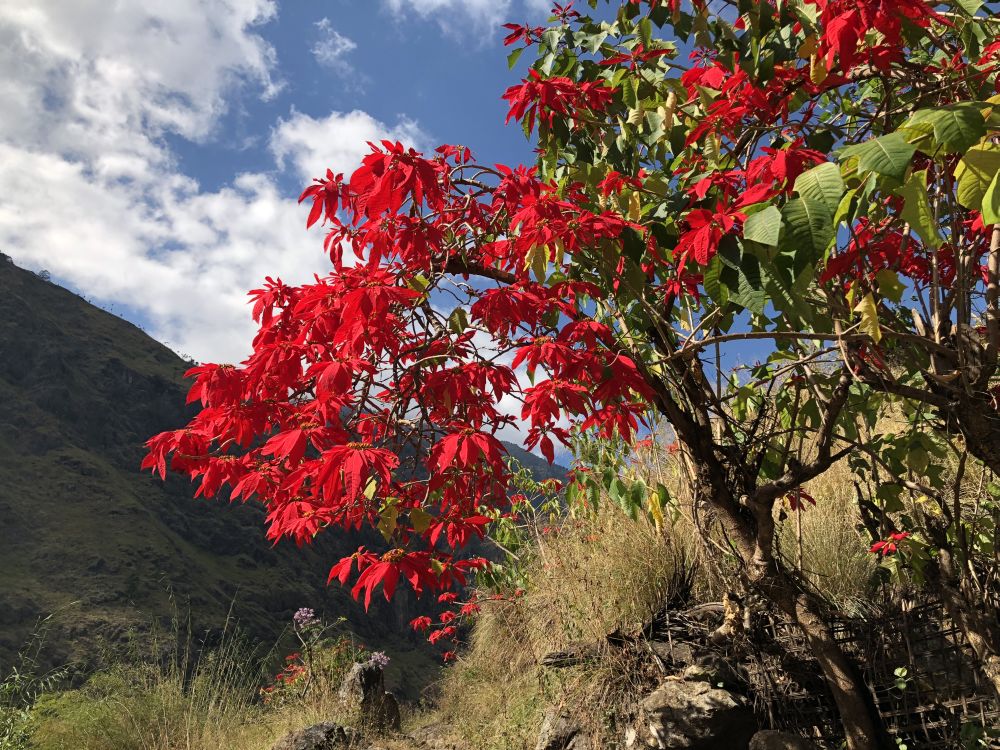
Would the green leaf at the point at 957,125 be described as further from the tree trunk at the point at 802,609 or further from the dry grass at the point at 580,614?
the dry grass at the point at 580,614

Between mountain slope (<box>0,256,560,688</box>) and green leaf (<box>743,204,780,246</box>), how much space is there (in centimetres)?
1298

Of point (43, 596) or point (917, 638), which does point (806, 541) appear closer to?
point (917, 638)

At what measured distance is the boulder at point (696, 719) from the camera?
223cm

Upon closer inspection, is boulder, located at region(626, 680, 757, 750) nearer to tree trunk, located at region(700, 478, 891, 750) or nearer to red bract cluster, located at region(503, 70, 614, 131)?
tree trunk, located at region(700, 478, 891, 750)

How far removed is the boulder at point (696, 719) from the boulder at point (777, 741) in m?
0.14

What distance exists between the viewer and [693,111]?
6.13ft

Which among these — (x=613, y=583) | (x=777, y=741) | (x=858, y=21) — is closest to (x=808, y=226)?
(x=858, y=21)

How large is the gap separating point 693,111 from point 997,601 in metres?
1.72

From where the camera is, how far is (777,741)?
2.06 metres

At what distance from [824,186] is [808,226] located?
56 mm

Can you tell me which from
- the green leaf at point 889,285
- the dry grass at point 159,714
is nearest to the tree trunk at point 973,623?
the green leaf at point 889,285

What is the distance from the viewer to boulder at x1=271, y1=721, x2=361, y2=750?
3840 millimetres

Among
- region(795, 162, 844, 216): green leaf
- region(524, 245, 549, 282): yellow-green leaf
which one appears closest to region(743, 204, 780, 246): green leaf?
region(795, 162, 844, 216): green leaf

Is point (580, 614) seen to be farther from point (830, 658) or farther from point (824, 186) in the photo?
point (824, 186)
